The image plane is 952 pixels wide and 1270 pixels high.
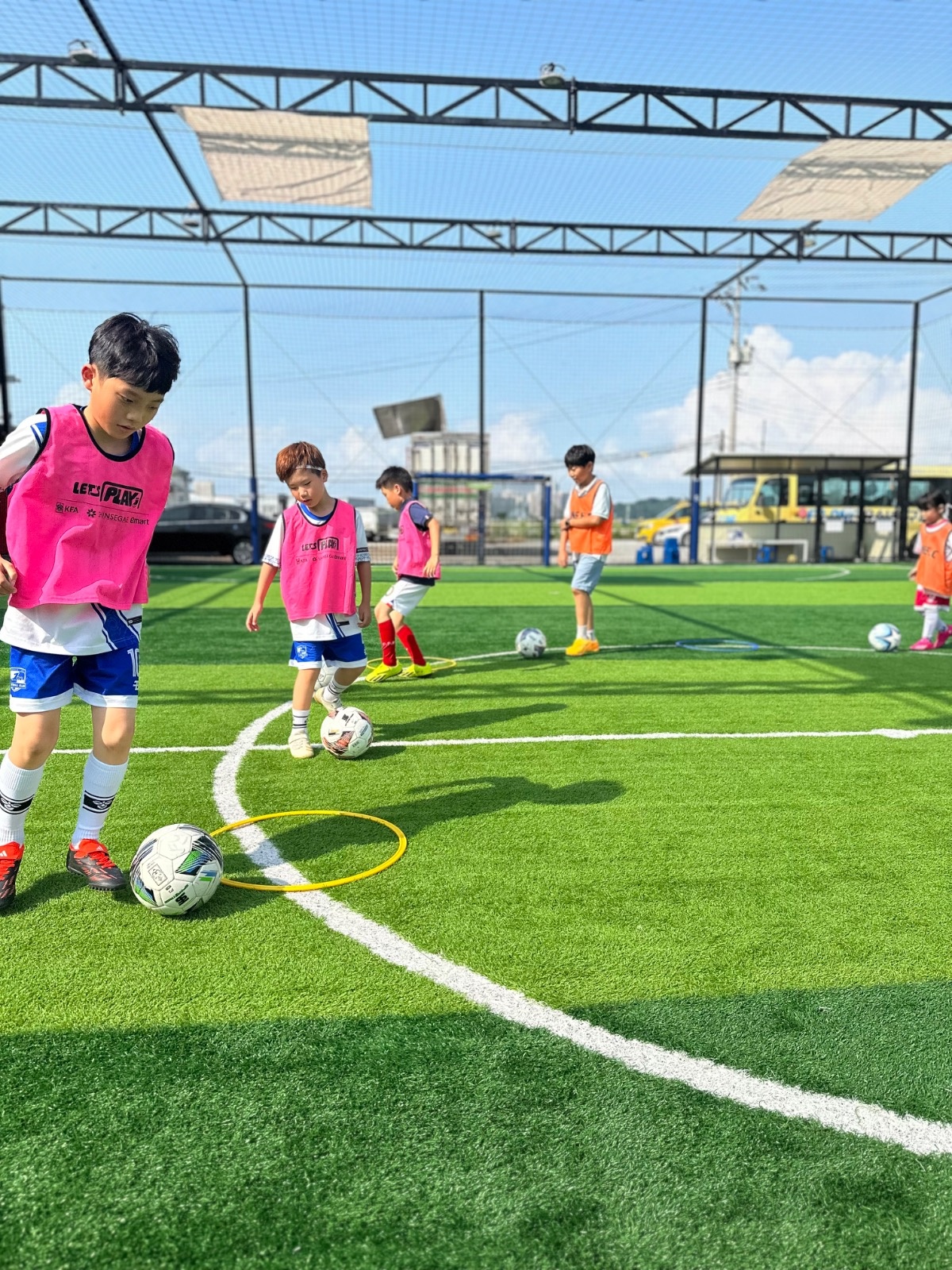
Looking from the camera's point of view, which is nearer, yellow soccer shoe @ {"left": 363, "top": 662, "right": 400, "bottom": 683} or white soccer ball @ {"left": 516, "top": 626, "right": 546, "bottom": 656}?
yellow soccer shoe @ {"left": 363, "top": 662, "right": 400, "bottom": 683}

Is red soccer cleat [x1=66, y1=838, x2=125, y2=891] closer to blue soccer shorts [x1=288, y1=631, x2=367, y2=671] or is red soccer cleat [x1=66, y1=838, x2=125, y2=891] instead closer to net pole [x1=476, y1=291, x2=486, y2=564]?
blue soccer shorts [x1=288, y1=631, x2=367, y2=671]

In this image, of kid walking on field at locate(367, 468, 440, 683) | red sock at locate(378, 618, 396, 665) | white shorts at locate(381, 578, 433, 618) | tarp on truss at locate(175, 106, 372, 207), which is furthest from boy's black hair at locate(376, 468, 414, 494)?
tarp on truss at locate(175, 106, 372, 207)

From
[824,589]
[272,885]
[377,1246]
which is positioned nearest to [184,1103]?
[377,1246]

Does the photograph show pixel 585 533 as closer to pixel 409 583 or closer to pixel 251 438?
pixel 409 583

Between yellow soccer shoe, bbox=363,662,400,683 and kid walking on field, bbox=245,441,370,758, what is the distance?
2077mm

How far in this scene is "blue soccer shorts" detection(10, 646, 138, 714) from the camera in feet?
9.20

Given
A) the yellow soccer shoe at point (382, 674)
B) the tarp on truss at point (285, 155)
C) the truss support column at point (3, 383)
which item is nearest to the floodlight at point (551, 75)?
the tarp on truss at point (285, 155)

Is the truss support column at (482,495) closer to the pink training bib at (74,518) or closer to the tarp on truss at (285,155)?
the tarp on truss at (285,155)

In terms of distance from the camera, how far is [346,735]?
4.70 meters

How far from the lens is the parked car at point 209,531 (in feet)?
77.6

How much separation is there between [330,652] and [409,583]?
2.42 m

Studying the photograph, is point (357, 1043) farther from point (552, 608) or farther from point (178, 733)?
point (552, 608)

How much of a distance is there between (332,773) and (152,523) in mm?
1928

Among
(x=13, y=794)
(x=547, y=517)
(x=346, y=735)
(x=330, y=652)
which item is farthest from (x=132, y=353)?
(x=547, y=517)
